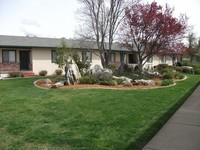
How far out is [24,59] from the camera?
2327 centimetres

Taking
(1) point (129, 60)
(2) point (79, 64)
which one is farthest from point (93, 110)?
(1) point (129, 60)

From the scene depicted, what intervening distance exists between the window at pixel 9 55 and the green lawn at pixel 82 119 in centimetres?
1217

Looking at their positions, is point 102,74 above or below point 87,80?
above

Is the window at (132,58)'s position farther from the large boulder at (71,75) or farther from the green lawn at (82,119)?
the green lawn at (82,119)

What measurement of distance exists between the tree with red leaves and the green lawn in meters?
7.53

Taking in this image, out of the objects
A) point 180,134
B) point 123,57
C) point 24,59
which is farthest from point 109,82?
point 123,57

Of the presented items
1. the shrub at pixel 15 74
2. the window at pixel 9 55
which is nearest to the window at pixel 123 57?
the window at pixel 9 55

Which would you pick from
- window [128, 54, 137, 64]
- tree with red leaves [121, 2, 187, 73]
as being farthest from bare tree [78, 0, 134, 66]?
window [128, 54, 137, 64]

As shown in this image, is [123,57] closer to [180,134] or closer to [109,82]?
[109,82]

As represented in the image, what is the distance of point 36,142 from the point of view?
501 cm

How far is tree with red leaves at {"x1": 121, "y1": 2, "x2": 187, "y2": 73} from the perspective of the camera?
55.2 ft

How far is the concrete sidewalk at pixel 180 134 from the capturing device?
15.6ft

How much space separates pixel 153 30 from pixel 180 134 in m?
12.6

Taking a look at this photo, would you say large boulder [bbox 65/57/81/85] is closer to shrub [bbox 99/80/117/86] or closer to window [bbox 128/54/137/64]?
shrub [bbox 99/80/117/86]
